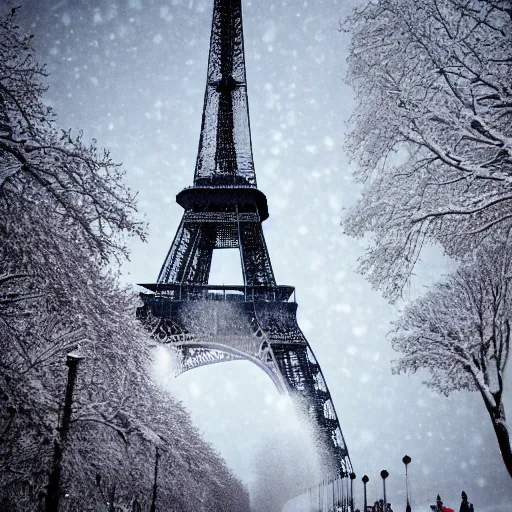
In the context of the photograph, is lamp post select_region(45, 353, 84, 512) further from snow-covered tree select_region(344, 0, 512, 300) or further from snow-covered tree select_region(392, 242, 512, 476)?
snow-covered tree select_region(392, 242, 512, 476)

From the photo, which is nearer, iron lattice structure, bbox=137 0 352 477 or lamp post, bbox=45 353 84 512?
lamp post, bbox=45 353 84 512

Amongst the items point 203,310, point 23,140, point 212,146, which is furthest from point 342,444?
point 23,140

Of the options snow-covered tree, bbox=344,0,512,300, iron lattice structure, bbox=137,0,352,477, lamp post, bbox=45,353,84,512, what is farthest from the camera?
iron lattice structure, bbox=137,0,352,477

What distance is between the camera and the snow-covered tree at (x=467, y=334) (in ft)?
27.4

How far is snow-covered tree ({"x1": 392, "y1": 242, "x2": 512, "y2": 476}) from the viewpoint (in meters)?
8.36

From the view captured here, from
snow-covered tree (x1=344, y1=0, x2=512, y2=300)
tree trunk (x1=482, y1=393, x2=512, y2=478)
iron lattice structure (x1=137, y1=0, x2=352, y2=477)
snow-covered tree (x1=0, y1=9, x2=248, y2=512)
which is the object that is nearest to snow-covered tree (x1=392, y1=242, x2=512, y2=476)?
tree trunk (x1=482, y1=393, x2=512, y2=478)

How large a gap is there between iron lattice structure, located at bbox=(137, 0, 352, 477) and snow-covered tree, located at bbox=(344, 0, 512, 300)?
53.1 feet

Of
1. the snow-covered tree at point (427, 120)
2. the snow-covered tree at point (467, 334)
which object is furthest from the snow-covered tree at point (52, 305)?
the snow-covered tree at point (467, 334)

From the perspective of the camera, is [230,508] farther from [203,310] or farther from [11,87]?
[11,87]

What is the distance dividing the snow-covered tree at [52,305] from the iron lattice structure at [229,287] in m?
11.4

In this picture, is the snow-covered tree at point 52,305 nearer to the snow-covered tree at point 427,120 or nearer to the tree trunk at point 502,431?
the snow-covered tree at point 427,120

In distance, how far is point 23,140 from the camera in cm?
550

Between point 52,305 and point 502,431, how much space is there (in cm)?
816

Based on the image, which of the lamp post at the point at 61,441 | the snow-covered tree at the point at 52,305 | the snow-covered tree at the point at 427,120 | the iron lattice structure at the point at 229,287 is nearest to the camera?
the snow-covered tree at the point at 427,120
